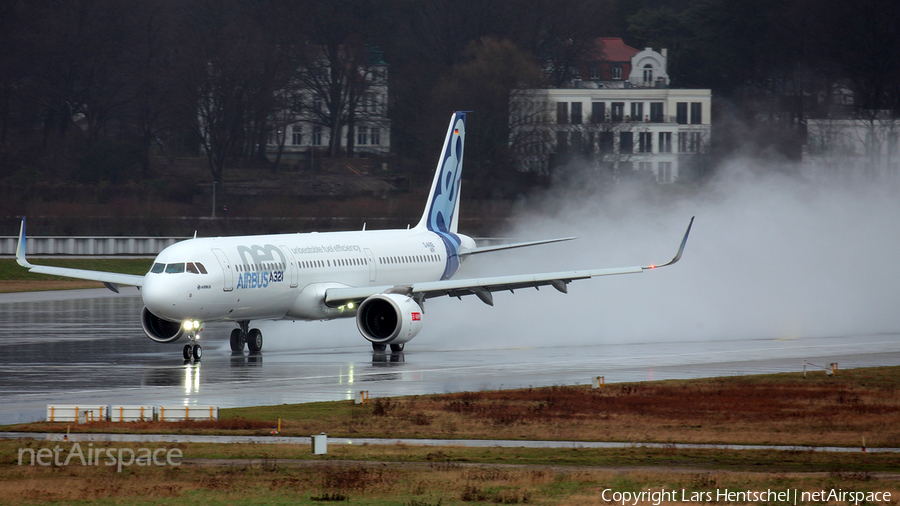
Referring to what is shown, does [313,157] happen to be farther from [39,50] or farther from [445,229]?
[445,229]

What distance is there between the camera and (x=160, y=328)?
1533 inches

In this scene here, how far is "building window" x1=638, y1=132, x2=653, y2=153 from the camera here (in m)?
108

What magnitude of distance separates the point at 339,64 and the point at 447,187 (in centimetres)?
8587

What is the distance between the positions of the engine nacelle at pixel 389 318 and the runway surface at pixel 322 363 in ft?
2.58

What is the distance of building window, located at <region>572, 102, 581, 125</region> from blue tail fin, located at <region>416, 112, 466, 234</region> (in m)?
54.3

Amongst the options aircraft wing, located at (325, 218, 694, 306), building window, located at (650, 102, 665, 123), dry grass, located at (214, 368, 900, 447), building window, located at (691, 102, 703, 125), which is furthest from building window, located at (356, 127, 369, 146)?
dry grass, located at (214, 368, 900, 447)

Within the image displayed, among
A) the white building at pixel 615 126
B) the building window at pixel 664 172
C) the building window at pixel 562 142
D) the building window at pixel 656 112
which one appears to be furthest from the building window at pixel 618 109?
the building window at pixel 562 142

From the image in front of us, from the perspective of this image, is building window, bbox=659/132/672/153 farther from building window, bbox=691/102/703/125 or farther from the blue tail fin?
the blue tail fin

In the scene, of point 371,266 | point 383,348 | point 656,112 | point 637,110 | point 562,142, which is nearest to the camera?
point 383,348

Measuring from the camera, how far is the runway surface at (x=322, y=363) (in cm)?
3014

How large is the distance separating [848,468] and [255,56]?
114484 millimetres

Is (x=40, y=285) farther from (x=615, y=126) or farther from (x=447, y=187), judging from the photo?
(x=615, y=126)

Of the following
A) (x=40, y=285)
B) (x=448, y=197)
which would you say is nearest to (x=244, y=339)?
(x=448, y=197)

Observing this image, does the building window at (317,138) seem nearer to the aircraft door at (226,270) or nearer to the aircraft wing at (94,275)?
the aircraft wing at (94,275)
